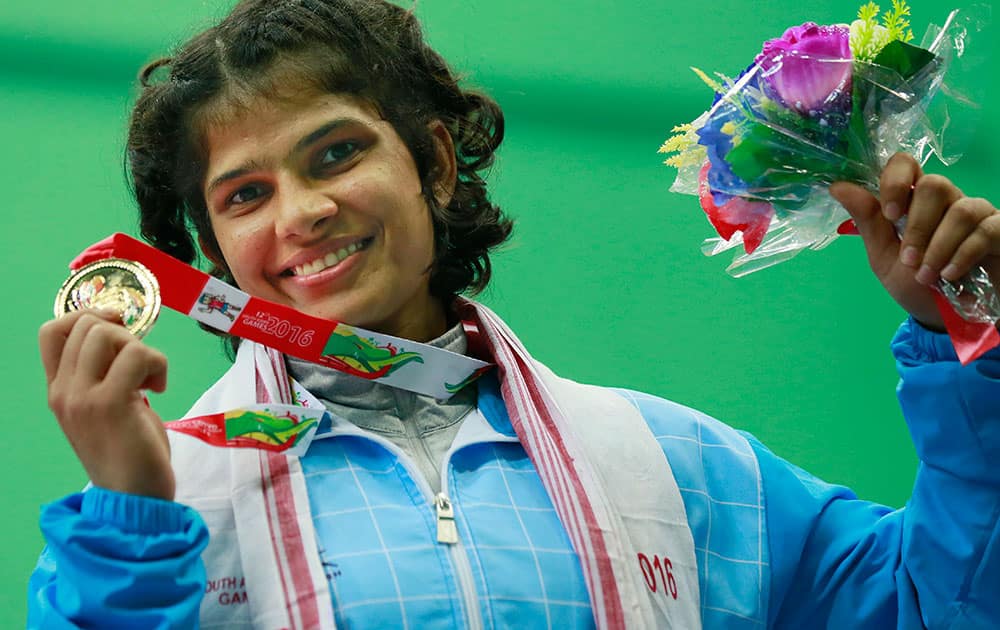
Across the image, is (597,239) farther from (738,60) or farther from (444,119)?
(444,119)

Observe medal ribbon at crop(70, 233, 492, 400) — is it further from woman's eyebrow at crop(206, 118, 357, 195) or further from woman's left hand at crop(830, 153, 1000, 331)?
woman's left hand at crop(830, 153, 1000, 331)

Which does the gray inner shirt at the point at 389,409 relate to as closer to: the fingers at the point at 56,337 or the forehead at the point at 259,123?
the forehead at the point at 259,123

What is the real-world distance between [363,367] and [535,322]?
3.66 feet

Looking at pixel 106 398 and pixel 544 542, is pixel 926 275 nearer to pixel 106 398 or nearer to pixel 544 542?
pixel 544 542

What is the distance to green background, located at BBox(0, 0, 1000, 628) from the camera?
2.20 m

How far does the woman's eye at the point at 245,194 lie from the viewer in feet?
4.11

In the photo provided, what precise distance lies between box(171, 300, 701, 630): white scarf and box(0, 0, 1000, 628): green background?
98 cm

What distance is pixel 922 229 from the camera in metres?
1.05

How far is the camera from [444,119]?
1478 mm

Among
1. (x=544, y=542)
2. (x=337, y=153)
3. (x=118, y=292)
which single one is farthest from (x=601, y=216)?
(x=118, y=292)

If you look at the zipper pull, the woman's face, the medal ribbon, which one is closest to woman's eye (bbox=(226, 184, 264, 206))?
the woman's face

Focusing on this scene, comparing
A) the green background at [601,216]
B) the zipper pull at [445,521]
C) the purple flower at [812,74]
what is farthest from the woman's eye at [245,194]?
the green background at [601,216]

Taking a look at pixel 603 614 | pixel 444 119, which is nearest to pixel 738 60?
pixel 444 119

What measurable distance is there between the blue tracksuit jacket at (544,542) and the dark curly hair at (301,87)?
0.76 feet
